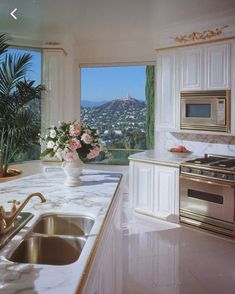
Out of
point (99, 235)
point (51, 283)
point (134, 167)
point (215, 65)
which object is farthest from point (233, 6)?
point (51, 283)

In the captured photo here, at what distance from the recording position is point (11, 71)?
4.51 m

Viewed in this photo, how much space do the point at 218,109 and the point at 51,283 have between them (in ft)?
12.0

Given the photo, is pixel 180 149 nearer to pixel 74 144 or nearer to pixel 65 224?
pixel 74 144

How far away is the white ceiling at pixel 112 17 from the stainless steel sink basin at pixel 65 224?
268 centimetres

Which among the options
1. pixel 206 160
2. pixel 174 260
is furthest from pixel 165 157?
pixel 174 260

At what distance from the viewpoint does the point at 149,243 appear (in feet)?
12.4

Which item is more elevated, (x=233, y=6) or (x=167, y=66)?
(x=233, y=6)

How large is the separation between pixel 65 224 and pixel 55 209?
4.2 inches

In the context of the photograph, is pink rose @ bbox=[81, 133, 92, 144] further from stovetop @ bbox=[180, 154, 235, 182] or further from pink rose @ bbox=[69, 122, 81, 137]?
stovetop @ bbox=[180, 154, 235, 182]

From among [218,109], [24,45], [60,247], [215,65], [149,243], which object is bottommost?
[149,243]

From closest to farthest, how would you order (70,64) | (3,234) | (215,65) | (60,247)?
1. (3,234)
2. (60,247)
3. (215,65)
4. (70,64)

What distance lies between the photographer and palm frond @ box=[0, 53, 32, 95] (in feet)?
14.6

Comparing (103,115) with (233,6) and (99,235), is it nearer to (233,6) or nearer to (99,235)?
(233,6)

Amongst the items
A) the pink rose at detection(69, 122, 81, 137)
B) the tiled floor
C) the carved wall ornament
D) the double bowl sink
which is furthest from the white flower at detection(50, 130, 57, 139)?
the carved wall ornament
